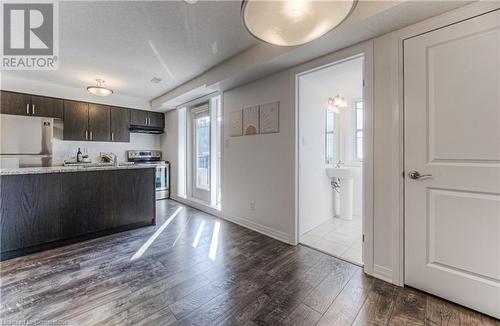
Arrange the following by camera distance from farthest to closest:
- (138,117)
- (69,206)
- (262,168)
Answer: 1. (138,117)
2. (262,168)
3. (69,206)

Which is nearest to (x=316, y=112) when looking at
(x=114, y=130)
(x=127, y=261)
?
(x=127, y=261)

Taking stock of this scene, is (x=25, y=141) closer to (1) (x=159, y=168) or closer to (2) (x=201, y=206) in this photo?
(1) (x=159, y=168)

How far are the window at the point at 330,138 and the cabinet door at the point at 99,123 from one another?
15.1ft

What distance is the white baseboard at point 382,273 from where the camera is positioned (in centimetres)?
185

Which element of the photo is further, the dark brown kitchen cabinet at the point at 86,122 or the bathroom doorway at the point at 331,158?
the dark brown kitchen cabinet at the point at 86,122

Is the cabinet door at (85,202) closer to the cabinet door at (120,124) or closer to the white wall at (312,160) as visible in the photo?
the cabinet door at (120,124)

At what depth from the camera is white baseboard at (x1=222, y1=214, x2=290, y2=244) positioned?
2.74 metres

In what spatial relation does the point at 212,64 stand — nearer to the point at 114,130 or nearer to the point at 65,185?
the point at 65,185

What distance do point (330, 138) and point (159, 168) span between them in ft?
13.1

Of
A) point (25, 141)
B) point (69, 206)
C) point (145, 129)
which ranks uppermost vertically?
point (145, 129)

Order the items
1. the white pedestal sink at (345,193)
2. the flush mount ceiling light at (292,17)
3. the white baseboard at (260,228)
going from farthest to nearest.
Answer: the white pedestal sink at (345,193)
the white baseboard at (260,228)
the flush mount ceiling light at (292,17)

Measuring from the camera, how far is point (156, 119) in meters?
5.38

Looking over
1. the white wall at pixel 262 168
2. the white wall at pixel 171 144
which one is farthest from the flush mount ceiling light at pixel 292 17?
the white wall at pixel 171 144

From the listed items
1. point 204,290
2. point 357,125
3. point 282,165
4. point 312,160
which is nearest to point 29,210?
point 204,290
